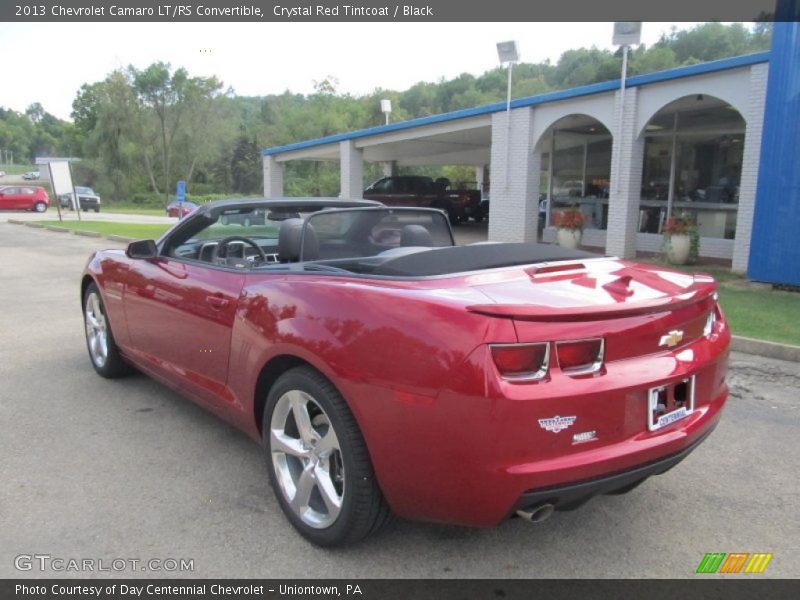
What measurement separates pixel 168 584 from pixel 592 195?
15.8 meters

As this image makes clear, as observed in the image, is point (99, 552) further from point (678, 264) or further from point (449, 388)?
point (678, 264)

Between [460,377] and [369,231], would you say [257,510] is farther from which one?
[369,231]

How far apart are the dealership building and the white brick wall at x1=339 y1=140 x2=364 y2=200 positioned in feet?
2.34

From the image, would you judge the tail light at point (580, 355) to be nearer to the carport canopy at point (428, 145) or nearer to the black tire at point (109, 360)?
the black tire at point (109, 360)

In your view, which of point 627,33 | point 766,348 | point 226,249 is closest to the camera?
point 226,249

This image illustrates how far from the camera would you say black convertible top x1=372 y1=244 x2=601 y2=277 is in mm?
2801

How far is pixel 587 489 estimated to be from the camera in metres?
2.23

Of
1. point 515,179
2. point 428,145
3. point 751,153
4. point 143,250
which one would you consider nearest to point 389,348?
point 143,250

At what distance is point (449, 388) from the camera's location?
2.16 meters

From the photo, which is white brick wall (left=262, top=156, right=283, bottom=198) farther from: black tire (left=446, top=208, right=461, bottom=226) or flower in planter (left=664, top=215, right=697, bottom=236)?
flower in planter (left=664, top=215, right=697, bottom=236)

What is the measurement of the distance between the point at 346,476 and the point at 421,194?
2136cm

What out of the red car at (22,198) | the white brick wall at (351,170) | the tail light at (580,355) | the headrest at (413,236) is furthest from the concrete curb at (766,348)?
the red car at (22,198)

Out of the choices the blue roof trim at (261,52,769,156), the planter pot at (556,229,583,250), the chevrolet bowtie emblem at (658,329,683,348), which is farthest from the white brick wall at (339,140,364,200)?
the chevrolet bowtie emblem at (658,329,683,348)

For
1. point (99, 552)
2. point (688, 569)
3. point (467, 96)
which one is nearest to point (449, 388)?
point (688, 569)
